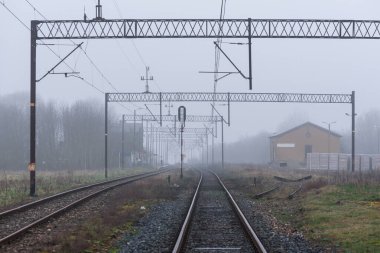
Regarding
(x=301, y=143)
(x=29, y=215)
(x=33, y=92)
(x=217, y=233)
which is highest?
(x=33, y=92)

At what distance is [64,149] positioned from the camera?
9575cm

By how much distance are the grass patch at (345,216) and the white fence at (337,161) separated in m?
40.0

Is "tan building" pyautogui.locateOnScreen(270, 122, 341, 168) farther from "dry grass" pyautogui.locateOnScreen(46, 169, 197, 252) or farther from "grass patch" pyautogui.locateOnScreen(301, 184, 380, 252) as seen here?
"dry grass" pyautogui.locateOnScreen(46, 169, 197, 252)

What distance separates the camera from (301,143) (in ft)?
319

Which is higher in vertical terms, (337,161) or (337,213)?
(337,161)

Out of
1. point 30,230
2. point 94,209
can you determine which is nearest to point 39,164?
point 94,209

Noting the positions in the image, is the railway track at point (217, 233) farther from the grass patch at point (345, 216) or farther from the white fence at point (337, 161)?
the white fence at point (337, 161)

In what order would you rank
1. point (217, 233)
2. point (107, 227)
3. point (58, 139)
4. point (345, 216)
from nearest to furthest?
point (217, 233) < point (107, 227) < point (345, 216) < point (58, 139)

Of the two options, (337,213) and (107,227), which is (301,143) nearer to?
(337,213)

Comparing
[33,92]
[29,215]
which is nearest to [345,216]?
[29,215]

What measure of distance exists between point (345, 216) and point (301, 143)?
80281 millimetres

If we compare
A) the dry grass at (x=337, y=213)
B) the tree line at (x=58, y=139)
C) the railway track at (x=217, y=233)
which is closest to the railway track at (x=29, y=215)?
the railway track at (x=217, y=233)

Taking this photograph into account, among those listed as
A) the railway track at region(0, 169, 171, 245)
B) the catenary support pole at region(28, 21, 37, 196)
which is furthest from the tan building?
the railway track at region(0, 169, 171, 245)

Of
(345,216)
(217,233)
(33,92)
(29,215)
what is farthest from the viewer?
(33,92)
